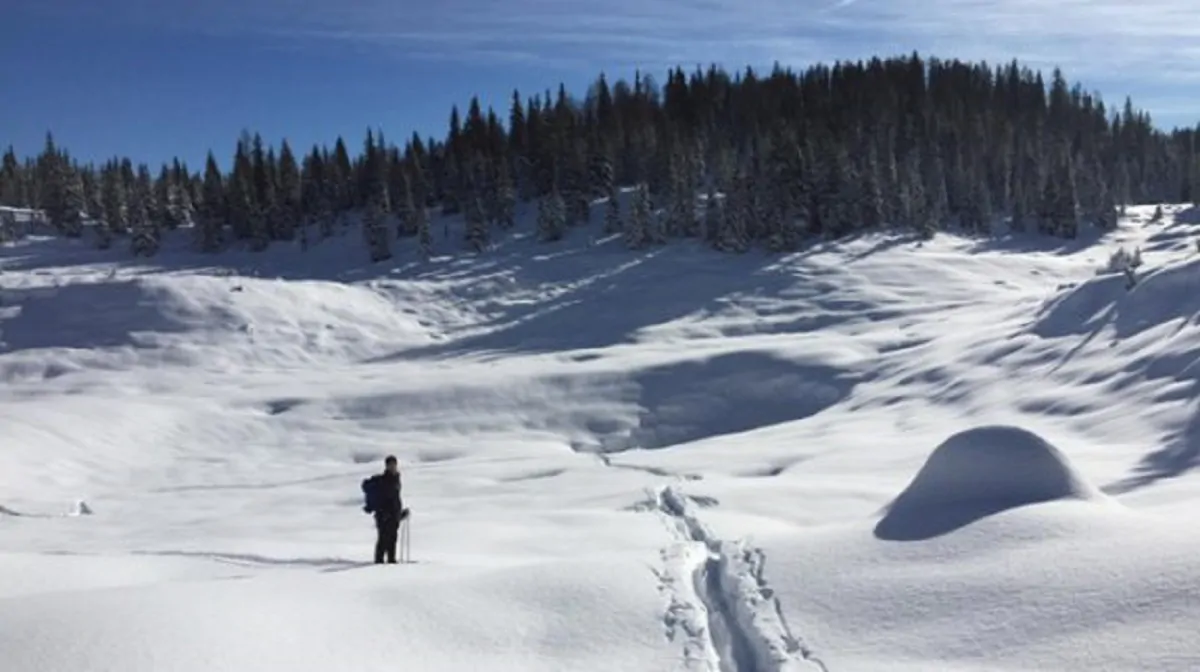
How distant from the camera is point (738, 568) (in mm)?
10883

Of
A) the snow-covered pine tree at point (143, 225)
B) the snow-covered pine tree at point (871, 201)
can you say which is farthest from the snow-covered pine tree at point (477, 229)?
the snow-covered pine tree at point (143, 225)

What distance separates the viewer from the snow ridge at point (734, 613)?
330 inches

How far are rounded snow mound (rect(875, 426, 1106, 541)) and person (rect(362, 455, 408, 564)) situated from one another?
6111mm

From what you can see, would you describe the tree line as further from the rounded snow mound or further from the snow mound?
the rounded snow mound

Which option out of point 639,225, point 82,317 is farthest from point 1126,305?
point 639,225

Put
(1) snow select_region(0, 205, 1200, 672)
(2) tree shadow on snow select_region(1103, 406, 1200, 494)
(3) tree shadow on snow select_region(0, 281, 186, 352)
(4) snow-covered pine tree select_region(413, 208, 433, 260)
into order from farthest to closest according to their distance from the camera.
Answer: (4) snow-covered pine tree select_region(413, 208, 433, 260) → (3) tree shadow on snow select_region(0, 281, 186, 352) → (2) tree shadow on snow select_region(1103, 406, 1200, 494) → (1) snow select_region(0, 205, 1200, 672)

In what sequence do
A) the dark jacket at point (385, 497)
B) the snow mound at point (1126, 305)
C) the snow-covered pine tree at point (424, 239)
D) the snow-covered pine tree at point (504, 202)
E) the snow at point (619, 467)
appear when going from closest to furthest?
the snow at point (619, 467)
the dark jacket at point (385, 497)
the snow mound at point (1126, 305)
the snow-covered pine tree at point (424, 239)
the snow-covered pine tree at point (504, 202)

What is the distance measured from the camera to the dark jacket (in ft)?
43.2

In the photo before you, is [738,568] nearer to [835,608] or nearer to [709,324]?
[835,608]

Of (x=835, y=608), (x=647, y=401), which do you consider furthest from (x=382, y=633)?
(x=647, y=401)

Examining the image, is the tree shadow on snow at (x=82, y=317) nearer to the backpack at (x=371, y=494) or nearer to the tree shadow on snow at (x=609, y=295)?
the tree shadow on snow at (x=609, y=295)

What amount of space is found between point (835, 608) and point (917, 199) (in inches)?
2736

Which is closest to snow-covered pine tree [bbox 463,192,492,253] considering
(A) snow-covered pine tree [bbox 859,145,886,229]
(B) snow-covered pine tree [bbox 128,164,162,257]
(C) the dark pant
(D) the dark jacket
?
(A) snow-covered pine tree [bbox 859,145,886,229]

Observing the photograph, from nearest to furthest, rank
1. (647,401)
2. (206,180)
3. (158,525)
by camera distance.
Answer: (158,525), (647,401), (206,180)
